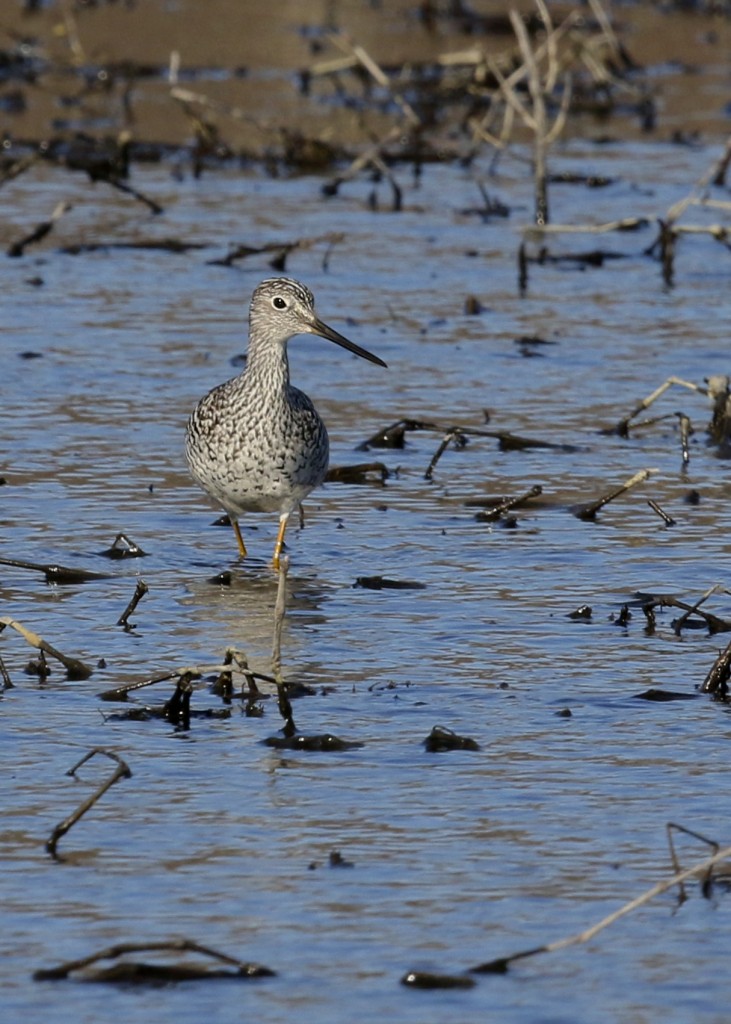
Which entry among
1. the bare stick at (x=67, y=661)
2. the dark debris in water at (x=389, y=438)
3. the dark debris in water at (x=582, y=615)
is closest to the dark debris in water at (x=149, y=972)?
the bare stick at (x=67, y=661)

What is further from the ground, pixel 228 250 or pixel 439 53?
pixel 439 53

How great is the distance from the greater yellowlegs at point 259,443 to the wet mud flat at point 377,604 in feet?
1.25

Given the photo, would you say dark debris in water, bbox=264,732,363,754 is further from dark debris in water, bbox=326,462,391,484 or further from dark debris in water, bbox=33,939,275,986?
dark debris in water, bbox=326,462,391,484

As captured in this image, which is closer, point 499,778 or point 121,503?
point 499,778

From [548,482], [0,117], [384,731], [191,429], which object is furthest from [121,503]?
[0,117]

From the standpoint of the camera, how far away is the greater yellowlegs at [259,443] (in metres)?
9.44

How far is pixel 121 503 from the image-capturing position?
34.6 feet

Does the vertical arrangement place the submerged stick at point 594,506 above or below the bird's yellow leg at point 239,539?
above

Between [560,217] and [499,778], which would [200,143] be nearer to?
[560,217]

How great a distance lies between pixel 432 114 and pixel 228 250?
6960mm

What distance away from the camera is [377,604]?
902cm

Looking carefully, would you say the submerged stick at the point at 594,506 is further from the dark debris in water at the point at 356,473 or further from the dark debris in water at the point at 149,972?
the dark debris in water at the point at 149,972

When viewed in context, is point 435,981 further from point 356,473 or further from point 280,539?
point 356,473

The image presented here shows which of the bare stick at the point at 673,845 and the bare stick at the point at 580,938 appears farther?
the bare stick at the point at 673,845
